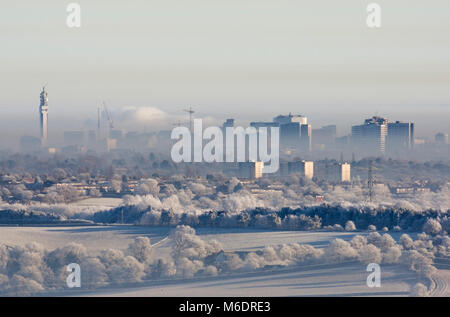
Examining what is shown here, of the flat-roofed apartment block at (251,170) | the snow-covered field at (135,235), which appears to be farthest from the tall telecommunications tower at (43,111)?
the snow-covered field at (135,235)

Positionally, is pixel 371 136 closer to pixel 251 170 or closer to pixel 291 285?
pixel 251 170

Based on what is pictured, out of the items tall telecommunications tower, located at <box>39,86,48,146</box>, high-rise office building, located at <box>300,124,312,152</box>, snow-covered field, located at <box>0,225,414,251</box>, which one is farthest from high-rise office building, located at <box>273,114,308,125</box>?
snow-covered field, located at <box>0,225,414,251</box>

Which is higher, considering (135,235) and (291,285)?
(135,235)

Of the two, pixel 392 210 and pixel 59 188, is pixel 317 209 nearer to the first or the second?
pixel 392 210

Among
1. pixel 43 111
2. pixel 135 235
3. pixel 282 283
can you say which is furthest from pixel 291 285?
pixel 43 111

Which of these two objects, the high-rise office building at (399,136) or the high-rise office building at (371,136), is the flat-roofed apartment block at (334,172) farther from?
the high-rise office building at (399,136)

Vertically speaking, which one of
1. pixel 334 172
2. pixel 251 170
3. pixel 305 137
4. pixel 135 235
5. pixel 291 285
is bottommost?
pixel 291 285
